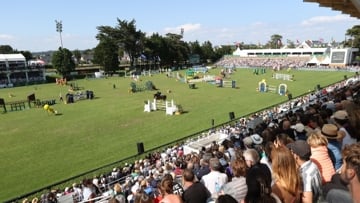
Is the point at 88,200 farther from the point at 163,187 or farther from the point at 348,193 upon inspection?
the point at 348,193

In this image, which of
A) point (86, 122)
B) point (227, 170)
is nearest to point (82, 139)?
point (86, 122)

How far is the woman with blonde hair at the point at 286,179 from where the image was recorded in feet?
12.1

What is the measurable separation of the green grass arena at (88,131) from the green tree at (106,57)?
138ft

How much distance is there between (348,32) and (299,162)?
3999 inches

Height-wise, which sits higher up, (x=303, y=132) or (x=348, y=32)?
(x=348, y=32)

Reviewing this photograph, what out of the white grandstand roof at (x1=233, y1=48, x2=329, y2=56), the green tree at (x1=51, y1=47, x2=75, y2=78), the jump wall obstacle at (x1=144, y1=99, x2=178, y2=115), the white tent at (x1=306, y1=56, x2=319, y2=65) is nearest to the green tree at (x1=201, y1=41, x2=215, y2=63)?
the white grandstand roof at (x1=233, y1=48, x2=329, y2=56)

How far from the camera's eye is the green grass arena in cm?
1473

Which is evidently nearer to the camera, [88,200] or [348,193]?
[348,193]

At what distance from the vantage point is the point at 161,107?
91.7 feet

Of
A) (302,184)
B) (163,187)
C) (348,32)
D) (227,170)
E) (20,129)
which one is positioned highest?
(348,32)

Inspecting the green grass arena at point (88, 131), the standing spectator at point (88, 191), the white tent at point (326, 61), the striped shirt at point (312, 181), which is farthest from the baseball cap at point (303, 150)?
the white tent at point (326, 61)

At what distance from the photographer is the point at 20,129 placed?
2284 centimetres

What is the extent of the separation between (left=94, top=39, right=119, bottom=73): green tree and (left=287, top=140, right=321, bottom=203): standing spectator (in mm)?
74105

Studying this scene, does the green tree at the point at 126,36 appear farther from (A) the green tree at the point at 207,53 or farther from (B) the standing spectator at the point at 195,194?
(B) the standing spectator at the point at 195,194
